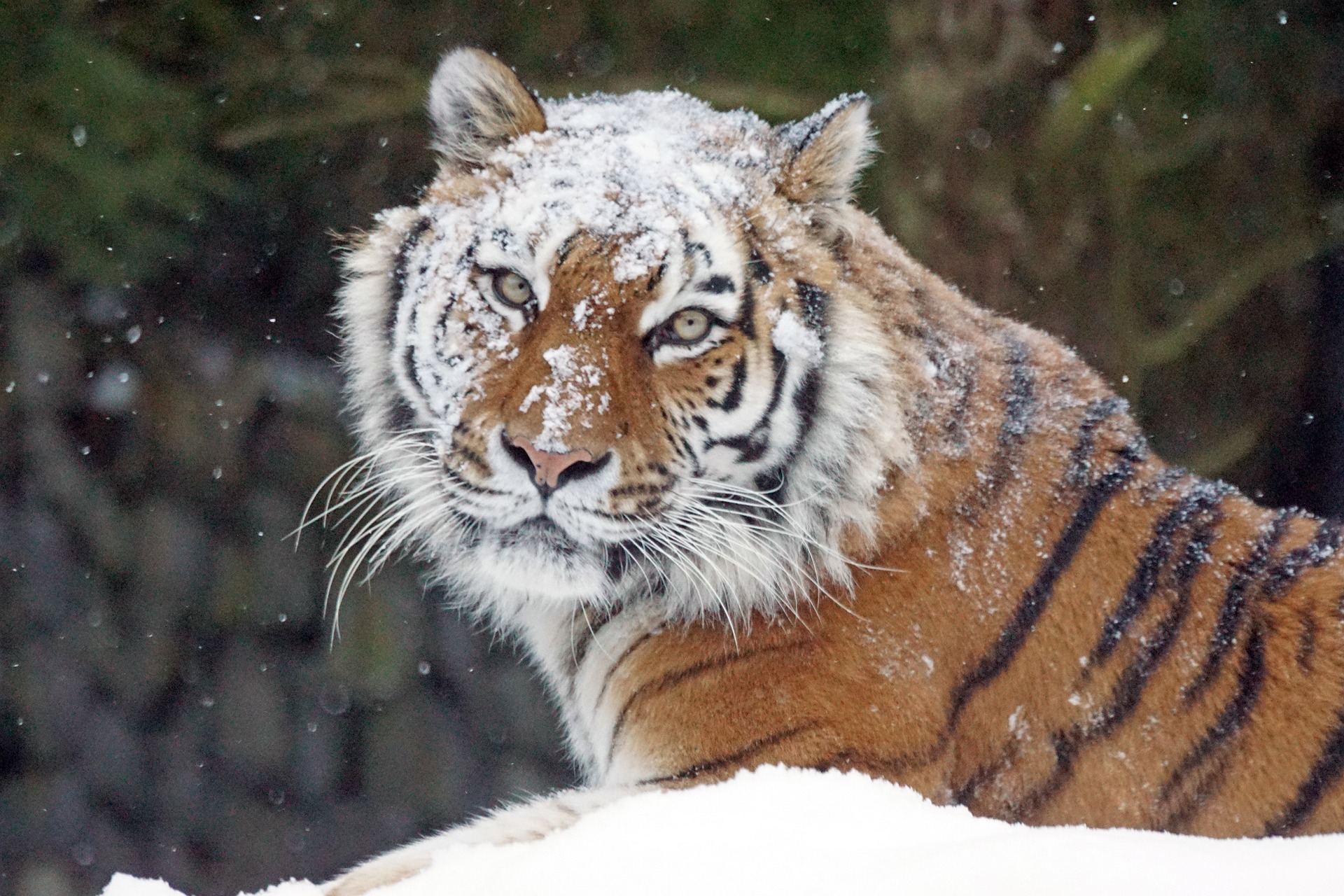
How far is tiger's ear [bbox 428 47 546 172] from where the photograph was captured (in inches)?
78.4

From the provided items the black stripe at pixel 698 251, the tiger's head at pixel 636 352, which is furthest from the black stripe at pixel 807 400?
the black stripe at pixel 698 251

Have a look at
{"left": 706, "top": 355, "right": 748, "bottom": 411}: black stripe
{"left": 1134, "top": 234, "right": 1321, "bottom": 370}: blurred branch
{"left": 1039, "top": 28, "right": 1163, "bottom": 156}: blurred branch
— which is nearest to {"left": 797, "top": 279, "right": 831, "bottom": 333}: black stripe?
{"left": 706, "top": 355, "right": 748, "bottom": 411}: black stripe

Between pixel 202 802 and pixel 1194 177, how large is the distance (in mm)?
4005

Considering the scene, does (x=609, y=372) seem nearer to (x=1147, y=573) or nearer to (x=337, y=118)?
(x=1147, y=573)

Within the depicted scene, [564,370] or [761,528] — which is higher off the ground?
[564,370]

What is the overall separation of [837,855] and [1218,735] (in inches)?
30.5

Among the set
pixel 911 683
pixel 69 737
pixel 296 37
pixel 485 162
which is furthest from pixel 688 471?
pixel 69 737

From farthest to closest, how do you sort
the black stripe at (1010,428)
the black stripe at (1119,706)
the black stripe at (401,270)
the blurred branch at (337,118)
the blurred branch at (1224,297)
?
the blurred branch at (1224,297) → the blurred branch at (337,118) → the black stripe at (401,270) → the black stripe at (1010,428) → the black stripe at (1119,706)

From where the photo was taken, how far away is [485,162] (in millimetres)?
2023

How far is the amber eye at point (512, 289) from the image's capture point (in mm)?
1855

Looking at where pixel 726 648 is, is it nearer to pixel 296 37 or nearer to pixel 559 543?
pixel 559 543

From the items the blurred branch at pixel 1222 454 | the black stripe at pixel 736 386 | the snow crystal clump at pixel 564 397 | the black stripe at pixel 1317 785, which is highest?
the blurred branch at pixel 1222 454

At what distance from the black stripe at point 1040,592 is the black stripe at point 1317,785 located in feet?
1.30

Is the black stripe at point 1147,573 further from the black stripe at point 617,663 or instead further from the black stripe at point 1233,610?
the black stripe at point 617,663
